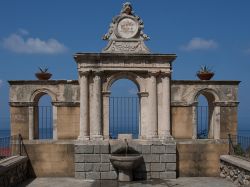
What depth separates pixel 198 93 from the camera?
17406 mm

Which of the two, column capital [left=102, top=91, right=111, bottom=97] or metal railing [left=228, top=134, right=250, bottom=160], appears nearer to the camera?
column capital [left=102, top=91, right=111, bottom=97]

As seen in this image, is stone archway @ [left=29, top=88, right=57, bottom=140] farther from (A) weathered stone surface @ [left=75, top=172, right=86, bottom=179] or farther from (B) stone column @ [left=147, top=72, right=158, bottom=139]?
(B) stone column @ [left=147, top=72, right=158, bottom=139]

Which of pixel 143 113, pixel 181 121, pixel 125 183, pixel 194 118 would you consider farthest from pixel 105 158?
pixel 194 118

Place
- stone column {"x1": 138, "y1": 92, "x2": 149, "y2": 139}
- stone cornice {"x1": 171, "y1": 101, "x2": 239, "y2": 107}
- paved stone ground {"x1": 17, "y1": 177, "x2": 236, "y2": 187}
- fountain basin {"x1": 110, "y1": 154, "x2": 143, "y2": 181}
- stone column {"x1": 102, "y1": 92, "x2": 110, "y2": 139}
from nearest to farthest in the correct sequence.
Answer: paved stone ground {"x1": 17, "y1": 177, "x2": 236, "y2": 187}
fountain basin {"x1": 110, "y1": 154, "x2": 143, "y2": 181}
stone column {"x1": 102, "y1": 92, "x2": 110, "y2": 139}
stone column {"x1": 138, "y1": 92, "x2": 149, "y2": 139}
stone cornice {"x1": 171, "y1": 101, "x2": 239, "y2": 107}

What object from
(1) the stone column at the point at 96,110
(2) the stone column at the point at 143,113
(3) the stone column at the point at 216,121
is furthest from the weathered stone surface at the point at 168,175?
(1) the stone column at the point at 96,110

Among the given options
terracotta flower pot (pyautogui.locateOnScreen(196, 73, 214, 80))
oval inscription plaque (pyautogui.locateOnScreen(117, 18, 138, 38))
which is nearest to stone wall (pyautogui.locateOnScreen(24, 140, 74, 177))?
oval inscription plaque (pyautogui.locateOnScreen(117, 18, 138, 38))

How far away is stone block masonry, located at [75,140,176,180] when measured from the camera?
16.4 metres

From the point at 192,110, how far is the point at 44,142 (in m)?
6.82

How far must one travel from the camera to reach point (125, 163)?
15.6 meters

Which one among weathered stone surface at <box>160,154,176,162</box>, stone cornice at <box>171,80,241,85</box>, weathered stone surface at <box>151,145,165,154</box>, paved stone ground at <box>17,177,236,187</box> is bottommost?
paved stone ground at <box>17,177,236,187</box>

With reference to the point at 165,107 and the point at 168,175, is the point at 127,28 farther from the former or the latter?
the point at 168,175

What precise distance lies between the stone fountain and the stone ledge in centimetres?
366

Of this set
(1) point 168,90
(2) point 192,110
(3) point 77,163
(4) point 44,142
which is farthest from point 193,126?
(4) point 44,142

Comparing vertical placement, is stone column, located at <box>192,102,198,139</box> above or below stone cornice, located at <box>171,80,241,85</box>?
below
